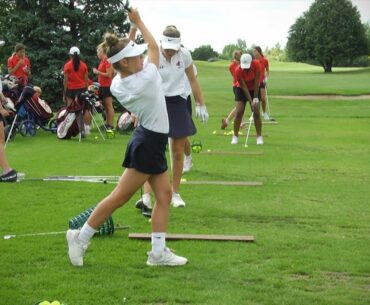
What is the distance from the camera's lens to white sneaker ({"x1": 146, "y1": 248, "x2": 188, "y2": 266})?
5156 millimetres

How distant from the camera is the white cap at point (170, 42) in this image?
6.89 m

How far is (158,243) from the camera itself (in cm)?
516

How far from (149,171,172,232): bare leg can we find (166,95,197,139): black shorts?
6.73 feet

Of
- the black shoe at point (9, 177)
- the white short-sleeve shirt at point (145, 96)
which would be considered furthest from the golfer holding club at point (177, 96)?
the black shoe at point (9, 177)

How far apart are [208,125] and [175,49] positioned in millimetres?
12602

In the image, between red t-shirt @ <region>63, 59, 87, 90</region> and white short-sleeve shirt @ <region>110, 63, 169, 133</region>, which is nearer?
white short-sleeve shirt @ <region>110, 63, 169, 133</region>

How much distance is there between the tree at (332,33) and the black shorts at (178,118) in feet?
242

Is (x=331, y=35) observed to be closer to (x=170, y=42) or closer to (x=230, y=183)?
(x=230, y=183)

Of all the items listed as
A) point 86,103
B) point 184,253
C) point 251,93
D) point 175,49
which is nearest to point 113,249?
point 184,253

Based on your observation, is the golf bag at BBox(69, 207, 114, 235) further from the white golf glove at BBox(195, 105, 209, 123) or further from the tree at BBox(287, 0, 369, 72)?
the tree at BBox(287, 0, 369, 72)

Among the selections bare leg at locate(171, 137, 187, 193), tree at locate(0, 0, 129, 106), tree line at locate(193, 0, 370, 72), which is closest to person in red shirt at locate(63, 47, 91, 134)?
bare leg at locate(171, 137, 187, 193)

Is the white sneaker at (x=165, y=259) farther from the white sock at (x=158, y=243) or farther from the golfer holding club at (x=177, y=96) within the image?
the golfer holding club at (x=177, y=96)

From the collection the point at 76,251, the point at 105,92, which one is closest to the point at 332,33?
the point at 105,92

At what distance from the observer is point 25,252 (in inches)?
217
